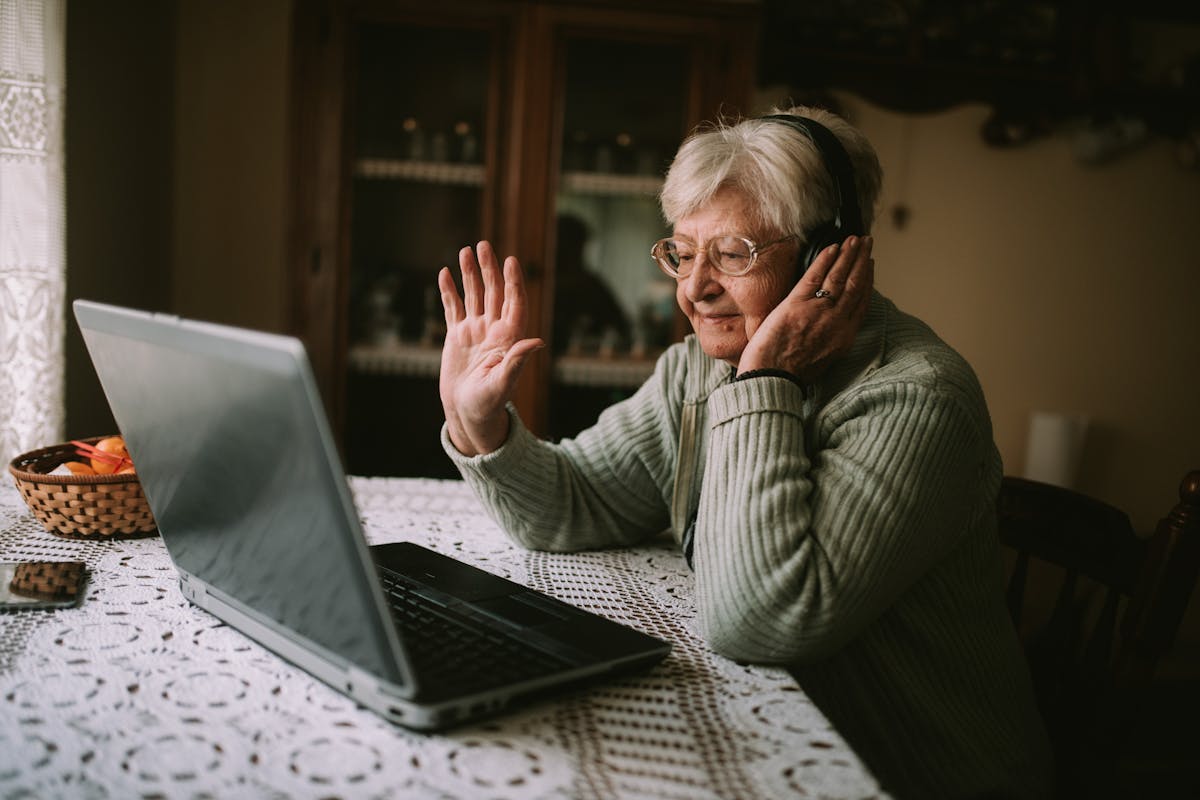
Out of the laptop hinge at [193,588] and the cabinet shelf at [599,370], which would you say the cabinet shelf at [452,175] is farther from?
the laptop hinge at [193,588]

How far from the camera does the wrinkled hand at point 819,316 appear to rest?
976 mm

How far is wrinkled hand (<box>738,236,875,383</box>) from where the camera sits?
976 mm

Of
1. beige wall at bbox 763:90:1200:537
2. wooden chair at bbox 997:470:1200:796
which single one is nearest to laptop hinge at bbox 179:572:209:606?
wooden chair at bbox 997:470:1200:796

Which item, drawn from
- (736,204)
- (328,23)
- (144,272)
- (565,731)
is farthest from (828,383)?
(144,272)

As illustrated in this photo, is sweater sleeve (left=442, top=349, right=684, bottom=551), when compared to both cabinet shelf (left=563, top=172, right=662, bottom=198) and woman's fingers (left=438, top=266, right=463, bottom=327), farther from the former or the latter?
cabinet shelf (left=563, top=172, right=662, bottom=198)

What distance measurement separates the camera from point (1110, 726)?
36.8 inches

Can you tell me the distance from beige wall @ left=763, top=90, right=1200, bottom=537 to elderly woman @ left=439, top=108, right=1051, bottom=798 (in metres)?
1.79

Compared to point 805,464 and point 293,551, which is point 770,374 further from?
point 293,551

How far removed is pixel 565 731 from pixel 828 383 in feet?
1.76

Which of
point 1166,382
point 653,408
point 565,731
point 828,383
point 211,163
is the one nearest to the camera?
point 565,731

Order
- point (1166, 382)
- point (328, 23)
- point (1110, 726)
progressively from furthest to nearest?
point (1166, 382) → point (328, 23) → point (1110, 726)

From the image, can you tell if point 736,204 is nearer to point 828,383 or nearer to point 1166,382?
point 828,383

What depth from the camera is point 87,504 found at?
39.8 inches

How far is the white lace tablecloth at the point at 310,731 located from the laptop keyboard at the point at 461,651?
1.3 inches
